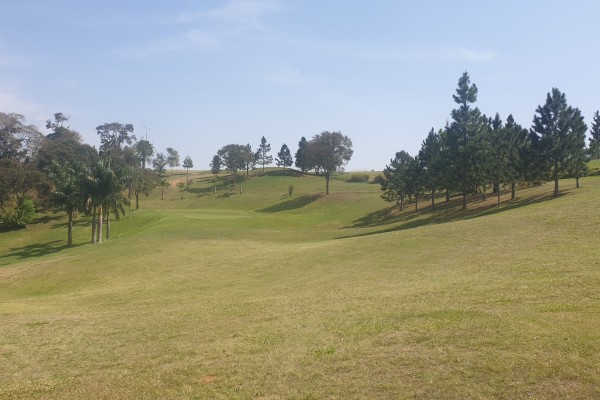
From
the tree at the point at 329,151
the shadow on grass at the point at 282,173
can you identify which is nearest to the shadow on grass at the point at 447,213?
the tree at the point at 329,151

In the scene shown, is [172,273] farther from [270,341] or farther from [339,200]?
[339,200]

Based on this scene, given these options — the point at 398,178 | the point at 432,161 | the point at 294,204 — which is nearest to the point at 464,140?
the point at 432,161

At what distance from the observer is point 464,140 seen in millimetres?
76312

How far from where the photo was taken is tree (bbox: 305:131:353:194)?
13462 cm

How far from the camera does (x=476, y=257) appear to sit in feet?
95.7

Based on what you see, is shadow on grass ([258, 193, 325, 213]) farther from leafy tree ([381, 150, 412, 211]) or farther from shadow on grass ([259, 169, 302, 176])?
shadow on grass ([259, 169, 302, 176])

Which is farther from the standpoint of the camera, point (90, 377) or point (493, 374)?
point (90, 377)

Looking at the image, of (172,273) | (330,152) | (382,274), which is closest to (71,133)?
(330,152)

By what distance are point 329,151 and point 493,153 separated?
7099 cm

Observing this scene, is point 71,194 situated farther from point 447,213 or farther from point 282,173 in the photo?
point 282,173

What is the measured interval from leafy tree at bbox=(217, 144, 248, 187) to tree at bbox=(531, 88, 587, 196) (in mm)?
112712

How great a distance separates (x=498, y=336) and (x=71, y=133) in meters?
151

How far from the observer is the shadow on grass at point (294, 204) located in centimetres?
11638

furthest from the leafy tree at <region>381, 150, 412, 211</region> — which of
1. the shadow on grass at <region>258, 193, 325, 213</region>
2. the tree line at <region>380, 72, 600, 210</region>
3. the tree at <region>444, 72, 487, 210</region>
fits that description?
the shadow on grass at <region>258, 193, 325, 213</region>
